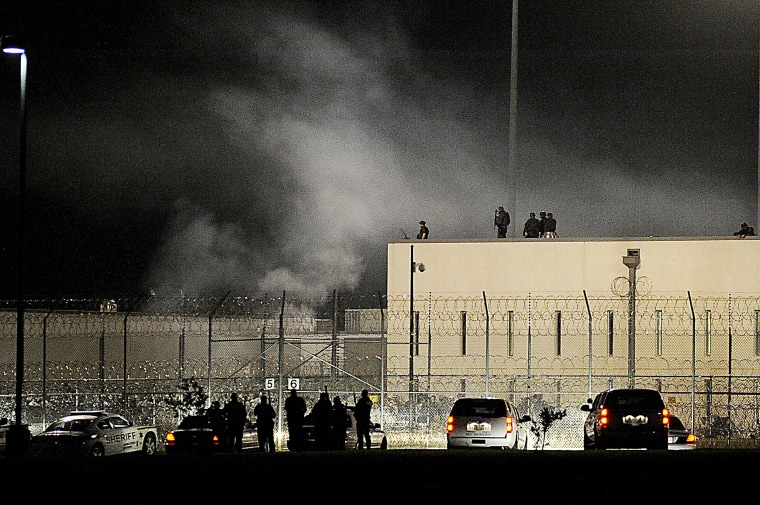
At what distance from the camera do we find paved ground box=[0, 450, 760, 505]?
53.8ft

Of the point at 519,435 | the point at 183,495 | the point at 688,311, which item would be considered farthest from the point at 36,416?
the point at 183,495

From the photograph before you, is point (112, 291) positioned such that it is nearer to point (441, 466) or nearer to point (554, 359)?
point (554, 359)

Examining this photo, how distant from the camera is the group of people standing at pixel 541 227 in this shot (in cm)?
4097

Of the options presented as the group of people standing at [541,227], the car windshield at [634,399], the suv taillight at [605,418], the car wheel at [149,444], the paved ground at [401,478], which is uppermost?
the group of people standing at [541,227]

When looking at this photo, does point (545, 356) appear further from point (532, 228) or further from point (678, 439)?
point (678, 439)

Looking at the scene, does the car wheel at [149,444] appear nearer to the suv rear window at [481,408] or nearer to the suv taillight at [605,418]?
the suv rear window at [481,408]

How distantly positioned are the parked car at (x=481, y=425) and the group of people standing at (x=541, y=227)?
1415 centimetres

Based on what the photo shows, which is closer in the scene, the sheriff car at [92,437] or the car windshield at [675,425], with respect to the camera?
the car windshield at [675,425]

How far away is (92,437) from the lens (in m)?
28.8

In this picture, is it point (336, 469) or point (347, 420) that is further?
point (347, 420)

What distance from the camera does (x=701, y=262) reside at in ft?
127

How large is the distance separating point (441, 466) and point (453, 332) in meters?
18.2

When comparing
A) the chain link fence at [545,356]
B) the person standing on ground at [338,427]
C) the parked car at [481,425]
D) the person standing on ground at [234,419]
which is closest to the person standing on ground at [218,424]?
the person standing on ground at [234,419]

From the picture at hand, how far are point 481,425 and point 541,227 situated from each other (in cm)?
1550
